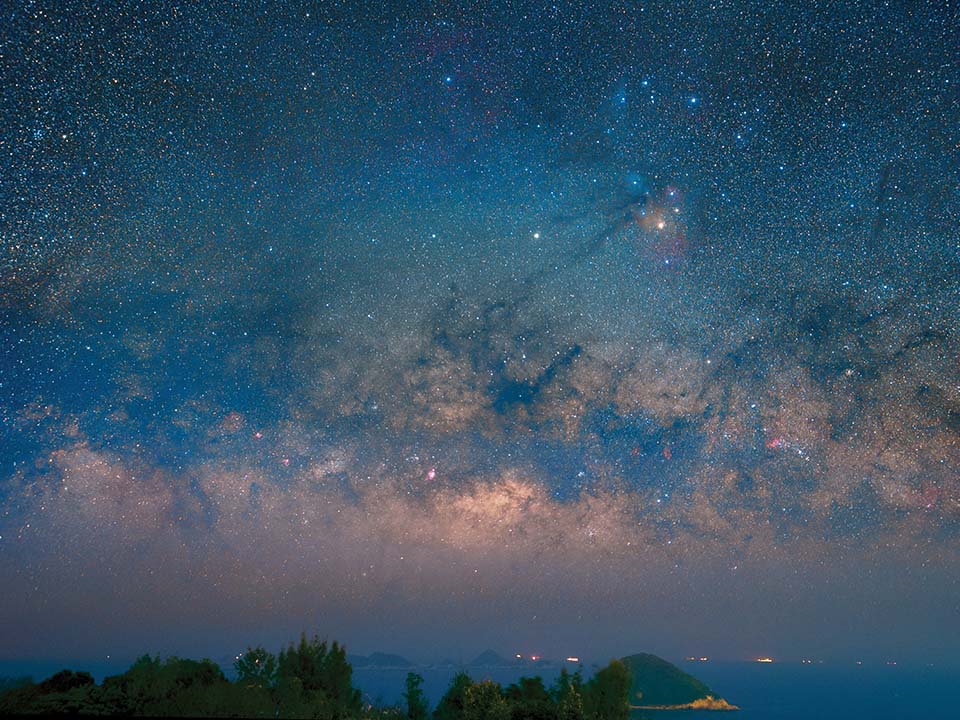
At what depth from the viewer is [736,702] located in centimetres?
15688

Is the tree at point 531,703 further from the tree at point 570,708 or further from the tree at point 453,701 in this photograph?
the tree at point 453,701

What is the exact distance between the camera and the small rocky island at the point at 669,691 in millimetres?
142500

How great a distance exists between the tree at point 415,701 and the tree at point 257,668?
16.8ft

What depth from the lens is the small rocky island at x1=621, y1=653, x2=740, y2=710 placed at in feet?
468

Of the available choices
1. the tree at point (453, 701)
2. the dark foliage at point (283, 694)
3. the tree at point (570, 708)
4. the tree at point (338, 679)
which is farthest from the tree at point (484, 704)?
the tree at point (338, 679)

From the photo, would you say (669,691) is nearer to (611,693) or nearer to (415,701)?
(611,693)

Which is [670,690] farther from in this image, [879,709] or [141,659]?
[141,659]

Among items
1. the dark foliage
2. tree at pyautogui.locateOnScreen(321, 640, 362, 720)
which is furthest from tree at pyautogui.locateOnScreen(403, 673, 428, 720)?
tree at pyautogui.locateOnScreen(321, 640, 362, 720)

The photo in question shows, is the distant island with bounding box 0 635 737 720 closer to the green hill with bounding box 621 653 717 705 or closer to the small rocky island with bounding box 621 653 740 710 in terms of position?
the small rocky island with bounding box 621 653 740 710


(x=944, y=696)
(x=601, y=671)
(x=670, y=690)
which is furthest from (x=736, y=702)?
(x=601, y=671)

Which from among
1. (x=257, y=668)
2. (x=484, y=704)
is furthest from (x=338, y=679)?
(x=484, y=704)

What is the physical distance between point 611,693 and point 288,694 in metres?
12.2

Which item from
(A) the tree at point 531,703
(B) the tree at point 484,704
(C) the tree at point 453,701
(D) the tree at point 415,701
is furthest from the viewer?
(D) the tree at point 415,701

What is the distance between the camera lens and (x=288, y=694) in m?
14.6
